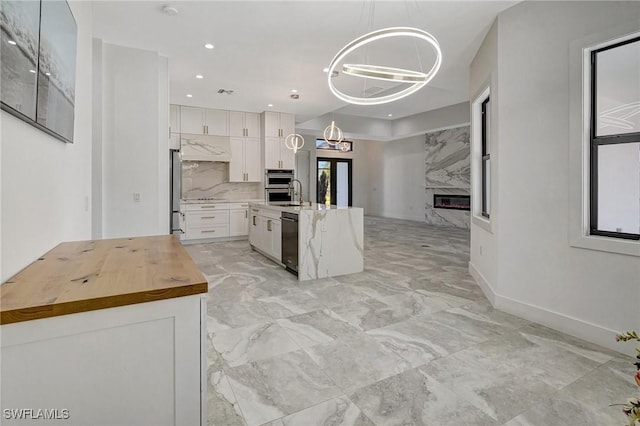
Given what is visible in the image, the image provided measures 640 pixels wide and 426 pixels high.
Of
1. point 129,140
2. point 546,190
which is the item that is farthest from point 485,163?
point 129,140

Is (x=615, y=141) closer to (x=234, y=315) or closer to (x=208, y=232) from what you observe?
(x=234, y=315)

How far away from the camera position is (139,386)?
40.3 inches

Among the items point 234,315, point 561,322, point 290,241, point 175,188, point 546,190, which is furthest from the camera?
point 175,188

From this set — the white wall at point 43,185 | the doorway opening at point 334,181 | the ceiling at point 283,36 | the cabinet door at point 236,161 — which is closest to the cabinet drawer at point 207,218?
the cabinet door at point 236,161

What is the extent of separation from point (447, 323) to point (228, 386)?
1917mm

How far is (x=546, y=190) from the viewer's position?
9.27 ft

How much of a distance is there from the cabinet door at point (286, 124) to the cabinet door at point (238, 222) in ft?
6.83

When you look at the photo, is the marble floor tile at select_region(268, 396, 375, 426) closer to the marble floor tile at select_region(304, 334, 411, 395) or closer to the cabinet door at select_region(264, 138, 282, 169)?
the marble floor tile at select_region(304, 334, 411, 395)

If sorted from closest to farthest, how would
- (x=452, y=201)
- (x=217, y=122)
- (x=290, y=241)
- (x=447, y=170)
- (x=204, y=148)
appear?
(x=290, y=241) → (x=204, y=148) → (x=217, y=122) → (x=447, y=170) → (x=452, y=201)

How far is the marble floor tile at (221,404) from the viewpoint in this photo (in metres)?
1.64

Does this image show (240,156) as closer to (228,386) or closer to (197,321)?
(228,386)

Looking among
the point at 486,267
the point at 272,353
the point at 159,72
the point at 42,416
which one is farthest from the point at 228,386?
the point at 159,72

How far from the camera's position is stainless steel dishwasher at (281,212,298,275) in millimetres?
4297

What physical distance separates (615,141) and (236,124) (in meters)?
6.67
